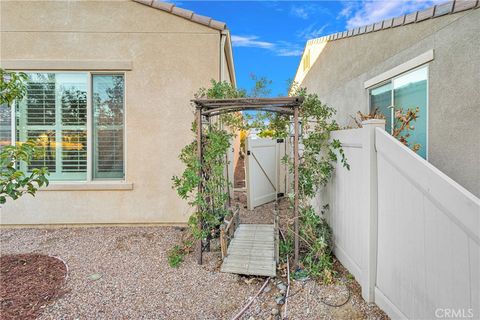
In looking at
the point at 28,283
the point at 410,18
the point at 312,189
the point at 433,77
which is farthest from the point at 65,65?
the point at 433,77

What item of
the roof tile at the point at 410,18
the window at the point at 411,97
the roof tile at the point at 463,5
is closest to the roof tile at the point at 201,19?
the roof tile at the point at 410,18

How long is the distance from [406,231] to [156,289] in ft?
9.47

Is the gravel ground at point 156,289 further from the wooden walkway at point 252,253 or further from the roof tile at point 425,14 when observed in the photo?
the roof tile at point 425,14

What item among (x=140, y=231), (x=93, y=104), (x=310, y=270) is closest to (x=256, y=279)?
(x=310, y=270)

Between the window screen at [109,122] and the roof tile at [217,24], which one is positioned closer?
the roof tile at [217,24]

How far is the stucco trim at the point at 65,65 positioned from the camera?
17.6ft

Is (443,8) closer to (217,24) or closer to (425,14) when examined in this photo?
(425,14)

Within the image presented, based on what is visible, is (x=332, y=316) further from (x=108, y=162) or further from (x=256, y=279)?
(x=108, y=162)

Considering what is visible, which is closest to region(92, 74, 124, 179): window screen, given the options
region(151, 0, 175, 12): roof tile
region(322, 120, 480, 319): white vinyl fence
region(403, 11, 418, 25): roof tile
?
region(151, 0, 175, 12): roof tile

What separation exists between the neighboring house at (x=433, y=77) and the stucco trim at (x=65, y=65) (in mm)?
4959

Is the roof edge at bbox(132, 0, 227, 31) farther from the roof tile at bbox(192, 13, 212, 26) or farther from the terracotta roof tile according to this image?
the terracotta roof tile

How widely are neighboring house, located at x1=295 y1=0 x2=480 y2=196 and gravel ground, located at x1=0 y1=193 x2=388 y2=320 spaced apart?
2.14m

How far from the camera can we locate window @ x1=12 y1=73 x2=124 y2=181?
215 inches

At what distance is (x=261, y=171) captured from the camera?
295 inches
